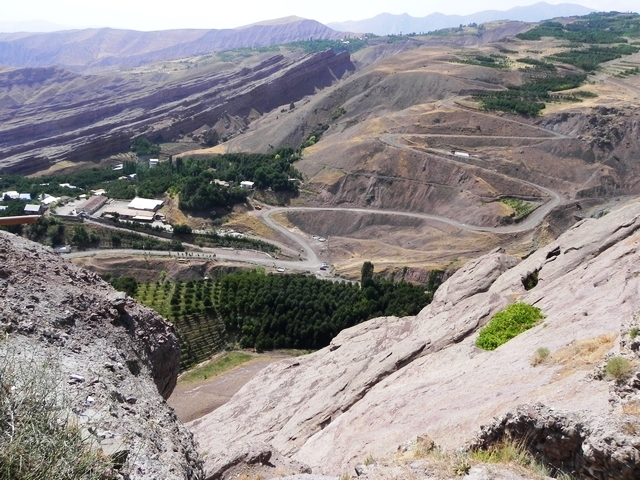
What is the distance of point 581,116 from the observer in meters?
94.5

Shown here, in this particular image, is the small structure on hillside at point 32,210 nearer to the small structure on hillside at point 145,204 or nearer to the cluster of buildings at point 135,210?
the cluster of buildings at point 135,210

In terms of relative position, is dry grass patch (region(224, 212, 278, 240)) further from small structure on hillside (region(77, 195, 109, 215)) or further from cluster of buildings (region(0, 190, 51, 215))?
cluster of buildings (region(0, 190, 51, 215))

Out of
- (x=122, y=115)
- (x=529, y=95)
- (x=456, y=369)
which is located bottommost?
(x=456, y=369)

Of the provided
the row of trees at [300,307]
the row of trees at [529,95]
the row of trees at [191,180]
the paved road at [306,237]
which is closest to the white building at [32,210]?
the row of trees at [191,180]

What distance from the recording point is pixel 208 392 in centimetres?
3900

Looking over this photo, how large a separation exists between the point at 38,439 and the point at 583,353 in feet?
49.1

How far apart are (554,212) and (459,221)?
14.6 meters

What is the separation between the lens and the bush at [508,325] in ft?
→ 70.1

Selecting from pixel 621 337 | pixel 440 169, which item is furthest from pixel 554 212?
pixel 621 337

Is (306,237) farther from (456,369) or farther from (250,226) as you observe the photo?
(456,369)

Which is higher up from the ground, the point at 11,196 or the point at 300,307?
the point at 11,196

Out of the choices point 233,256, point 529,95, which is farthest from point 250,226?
point 529,95

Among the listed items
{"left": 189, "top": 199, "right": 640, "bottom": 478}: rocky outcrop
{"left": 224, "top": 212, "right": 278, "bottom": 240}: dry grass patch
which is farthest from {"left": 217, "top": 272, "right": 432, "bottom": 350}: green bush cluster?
{"left": 224, "top": 212, "right": 278, "bottom": 240}: dry grass patch

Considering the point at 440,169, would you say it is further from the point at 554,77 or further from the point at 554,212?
the point at 554,77
